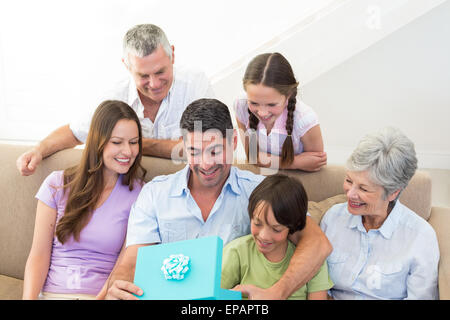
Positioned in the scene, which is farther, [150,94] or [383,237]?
[150,94]

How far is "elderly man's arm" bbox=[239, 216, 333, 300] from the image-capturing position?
143cm

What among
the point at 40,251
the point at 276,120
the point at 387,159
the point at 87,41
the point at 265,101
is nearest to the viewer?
the point at 387,159

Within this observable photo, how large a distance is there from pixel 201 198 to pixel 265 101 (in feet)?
1.53

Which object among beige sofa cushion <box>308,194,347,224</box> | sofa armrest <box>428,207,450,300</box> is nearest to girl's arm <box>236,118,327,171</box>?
beige sofa cushion <box>308,194,347,224</box>

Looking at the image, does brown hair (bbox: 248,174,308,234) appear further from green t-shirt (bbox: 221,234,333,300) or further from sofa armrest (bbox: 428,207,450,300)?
sofa armrest (bbox: 428,207,450,300)

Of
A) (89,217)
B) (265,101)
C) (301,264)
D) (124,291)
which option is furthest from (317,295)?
(89,217)

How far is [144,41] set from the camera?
6.37 feet

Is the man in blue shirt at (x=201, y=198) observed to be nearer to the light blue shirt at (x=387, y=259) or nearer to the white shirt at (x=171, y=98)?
the light blue shirt at (x=387, y=259)

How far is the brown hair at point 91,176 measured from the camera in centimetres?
179

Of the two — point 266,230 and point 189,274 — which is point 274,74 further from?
point 189,274

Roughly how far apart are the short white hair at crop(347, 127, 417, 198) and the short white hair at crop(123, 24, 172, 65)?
35.7 inches

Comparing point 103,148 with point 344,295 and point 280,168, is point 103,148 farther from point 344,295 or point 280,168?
point 344,295

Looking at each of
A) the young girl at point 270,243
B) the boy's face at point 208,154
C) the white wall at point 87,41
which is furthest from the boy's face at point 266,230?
the white wall at point 87,41

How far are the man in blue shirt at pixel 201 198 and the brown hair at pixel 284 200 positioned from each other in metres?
0.09
